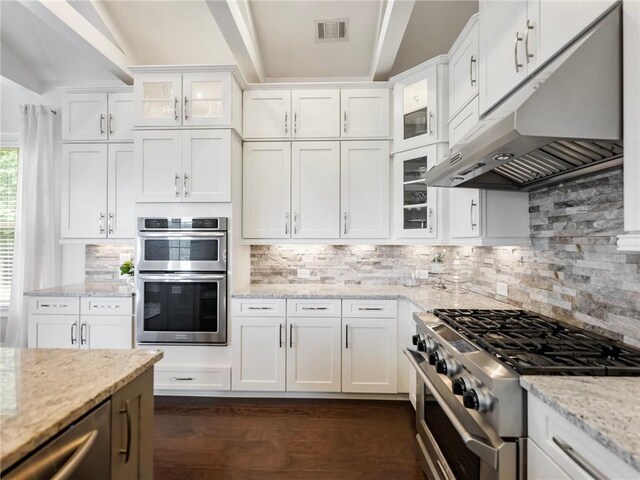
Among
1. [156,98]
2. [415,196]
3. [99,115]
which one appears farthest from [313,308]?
[99,115]

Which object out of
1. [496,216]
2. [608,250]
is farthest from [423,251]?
[608,250]

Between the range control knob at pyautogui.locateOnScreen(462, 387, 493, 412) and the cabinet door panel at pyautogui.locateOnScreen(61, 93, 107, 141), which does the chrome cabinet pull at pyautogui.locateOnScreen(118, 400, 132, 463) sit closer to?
the range control knob at pyautogui.locateOnScreen(462, 387, 493, 412)

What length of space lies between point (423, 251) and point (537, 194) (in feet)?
4.55

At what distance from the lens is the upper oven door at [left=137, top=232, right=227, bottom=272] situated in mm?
2844

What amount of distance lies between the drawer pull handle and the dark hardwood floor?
137 cm

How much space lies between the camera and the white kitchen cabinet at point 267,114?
312 centimetres

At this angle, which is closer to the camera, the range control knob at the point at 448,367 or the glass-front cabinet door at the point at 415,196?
the range control knob at the point at 448,367

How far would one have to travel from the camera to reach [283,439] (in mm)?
2307

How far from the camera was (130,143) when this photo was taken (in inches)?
124

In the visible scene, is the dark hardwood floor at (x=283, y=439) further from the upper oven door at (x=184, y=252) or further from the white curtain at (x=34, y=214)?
the white curtain at (x=34, y=214)

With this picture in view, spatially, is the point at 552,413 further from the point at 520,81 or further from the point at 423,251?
Answer: the point at 423,251

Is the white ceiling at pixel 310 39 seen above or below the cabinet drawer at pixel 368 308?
above

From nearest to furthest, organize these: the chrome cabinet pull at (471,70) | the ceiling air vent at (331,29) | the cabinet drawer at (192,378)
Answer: the chrome cabinet pull at (471,70) < the cabinet drawer at (192,378) < the ceiling air vent at (331,29)

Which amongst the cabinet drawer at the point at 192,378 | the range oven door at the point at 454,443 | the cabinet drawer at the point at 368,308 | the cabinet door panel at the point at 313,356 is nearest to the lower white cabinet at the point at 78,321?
the cabinet drawer at the point at 192,378
